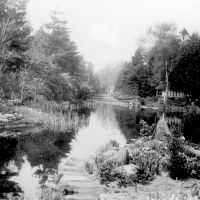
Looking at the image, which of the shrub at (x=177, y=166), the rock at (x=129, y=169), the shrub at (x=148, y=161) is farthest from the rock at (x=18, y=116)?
the shrub at (x=177, y=166)

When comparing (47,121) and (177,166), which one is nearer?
(177,166)

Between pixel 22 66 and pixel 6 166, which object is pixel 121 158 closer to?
pixel 6 166

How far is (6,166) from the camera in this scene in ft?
36.4

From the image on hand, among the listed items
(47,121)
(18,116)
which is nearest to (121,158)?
(47,121)

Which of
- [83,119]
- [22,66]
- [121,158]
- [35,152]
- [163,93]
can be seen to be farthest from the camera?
[163,93]

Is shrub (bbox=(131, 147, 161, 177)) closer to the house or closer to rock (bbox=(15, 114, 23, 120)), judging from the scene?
rock (bbox=(15, 114, 23, 120))

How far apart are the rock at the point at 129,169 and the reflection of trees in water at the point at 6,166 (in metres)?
3.21

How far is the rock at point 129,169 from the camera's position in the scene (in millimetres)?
9192

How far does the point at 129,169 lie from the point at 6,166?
4761mm

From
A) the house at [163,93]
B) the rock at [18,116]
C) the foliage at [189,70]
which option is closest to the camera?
the rock at [18,116]

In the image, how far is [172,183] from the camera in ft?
29.4

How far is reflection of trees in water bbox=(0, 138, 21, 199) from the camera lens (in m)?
8.65

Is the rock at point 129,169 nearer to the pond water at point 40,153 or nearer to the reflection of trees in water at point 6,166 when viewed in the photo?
the pond water at point 40,153

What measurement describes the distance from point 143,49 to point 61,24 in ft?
65.4
